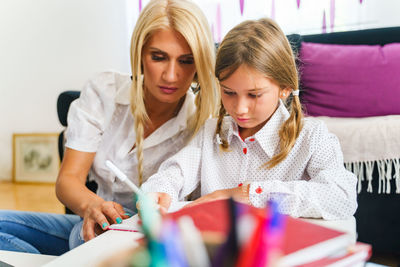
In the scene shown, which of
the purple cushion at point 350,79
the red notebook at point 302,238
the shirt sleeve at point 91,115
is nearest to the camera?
the red notebook at point 302,238

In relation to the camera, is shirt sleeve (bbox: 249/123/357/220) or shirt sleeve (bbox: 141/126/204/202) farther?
shirt sleeve (bbox: 141/126/204/202)

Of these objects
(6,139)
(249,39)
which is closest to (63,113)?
(249,39)

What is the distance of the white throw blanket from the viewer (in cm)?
115

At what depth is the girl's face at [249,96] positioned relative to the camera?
29.6 inches

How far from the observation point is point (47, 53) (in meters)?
2.84

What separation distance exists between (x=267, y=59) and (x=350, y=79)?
84 cm

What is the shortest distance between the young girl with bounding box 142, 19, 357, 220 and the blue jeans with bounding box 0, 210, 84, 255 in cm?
31

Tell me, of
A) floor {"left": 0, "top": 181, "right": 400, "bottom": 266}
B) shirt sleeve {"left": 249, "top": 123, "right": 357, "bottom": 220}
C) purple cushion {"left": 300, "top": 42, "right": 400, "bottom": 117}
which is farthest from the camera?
floor {"left": 0, "top": 181, "right": 400, "bottom": 266}

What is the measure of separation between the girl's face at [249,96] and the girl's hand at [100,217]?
0.31 meters

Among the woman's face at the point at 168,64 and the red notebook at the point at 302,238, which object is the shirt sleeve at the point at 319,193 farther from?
the woman's face at the point at 168,64

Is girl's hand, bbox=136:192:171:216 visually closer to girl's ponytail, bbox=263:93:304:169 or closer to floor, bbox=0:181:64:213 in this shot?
girl's ponytail, bbox=263:93:304:169

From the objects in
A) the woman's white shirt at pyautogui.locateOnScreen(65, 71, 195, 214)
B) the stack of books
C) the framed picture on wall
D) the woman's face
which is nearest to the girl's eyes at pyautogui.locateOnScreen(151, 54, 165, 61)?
the woman's face

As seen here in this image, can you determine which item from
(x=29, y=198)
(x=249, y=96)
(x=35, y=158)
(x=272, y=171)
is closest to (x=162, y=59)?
(x=249, y=96)

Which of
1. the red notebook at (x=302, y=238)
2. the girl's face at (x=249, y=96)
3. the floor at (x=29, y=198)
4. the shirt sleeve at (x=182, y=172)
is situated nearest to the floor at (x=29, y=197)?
the floor at (x=29, y=198)
